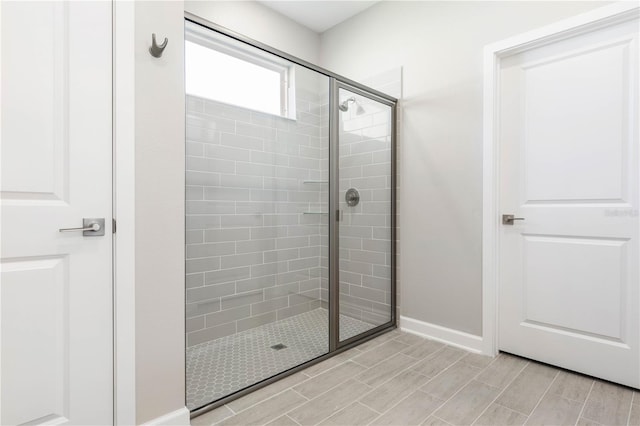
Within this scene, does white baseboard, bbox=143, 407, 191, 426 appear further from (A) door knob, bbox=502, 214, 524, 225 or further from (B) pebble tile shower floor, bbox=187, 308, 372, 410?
(A) door knob, bbox=502, 214, 524, 225

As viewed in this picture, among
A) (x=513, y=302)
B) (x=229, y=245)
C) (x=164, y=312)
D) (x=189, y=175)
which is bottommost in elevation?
(x=513, y=302)

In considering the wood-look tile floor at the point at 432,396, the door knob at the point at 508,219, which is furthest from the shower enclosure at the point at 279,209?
the door knob at the point at 508,219

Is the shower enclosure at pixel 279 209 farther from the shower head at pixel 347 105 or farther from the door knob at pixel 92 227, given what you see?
the door knob at pixel 92 227

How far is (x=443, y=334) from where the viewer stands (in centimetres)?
249

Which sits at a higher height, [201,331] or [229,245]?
[229,245]

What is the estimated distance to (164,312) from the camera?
1.48 metres

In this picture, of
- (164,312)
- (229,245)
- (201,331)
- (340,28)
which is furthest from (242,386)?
(340,28)

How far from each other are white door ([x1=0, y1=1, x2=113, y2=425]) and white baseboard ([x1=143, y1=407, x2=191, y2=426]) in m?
0.18

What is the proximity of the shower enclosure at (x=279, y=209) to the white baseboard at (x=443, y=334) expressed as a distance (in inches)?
7.5

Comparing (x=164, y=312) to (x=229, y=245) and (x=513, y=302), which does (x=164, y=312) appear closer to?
(x=229, y=245)

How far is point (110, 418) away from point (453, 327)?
215cm

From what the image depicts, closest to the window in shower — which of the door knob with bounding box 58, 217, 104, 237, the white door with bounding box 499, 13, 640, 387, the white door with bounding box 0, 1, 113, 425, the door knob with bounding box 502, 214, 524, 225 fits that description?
the white door with bounding box 0, 1, 113, 425

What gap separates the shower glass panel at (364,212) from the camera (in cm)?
246

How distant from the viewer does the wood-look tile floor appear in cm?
158
